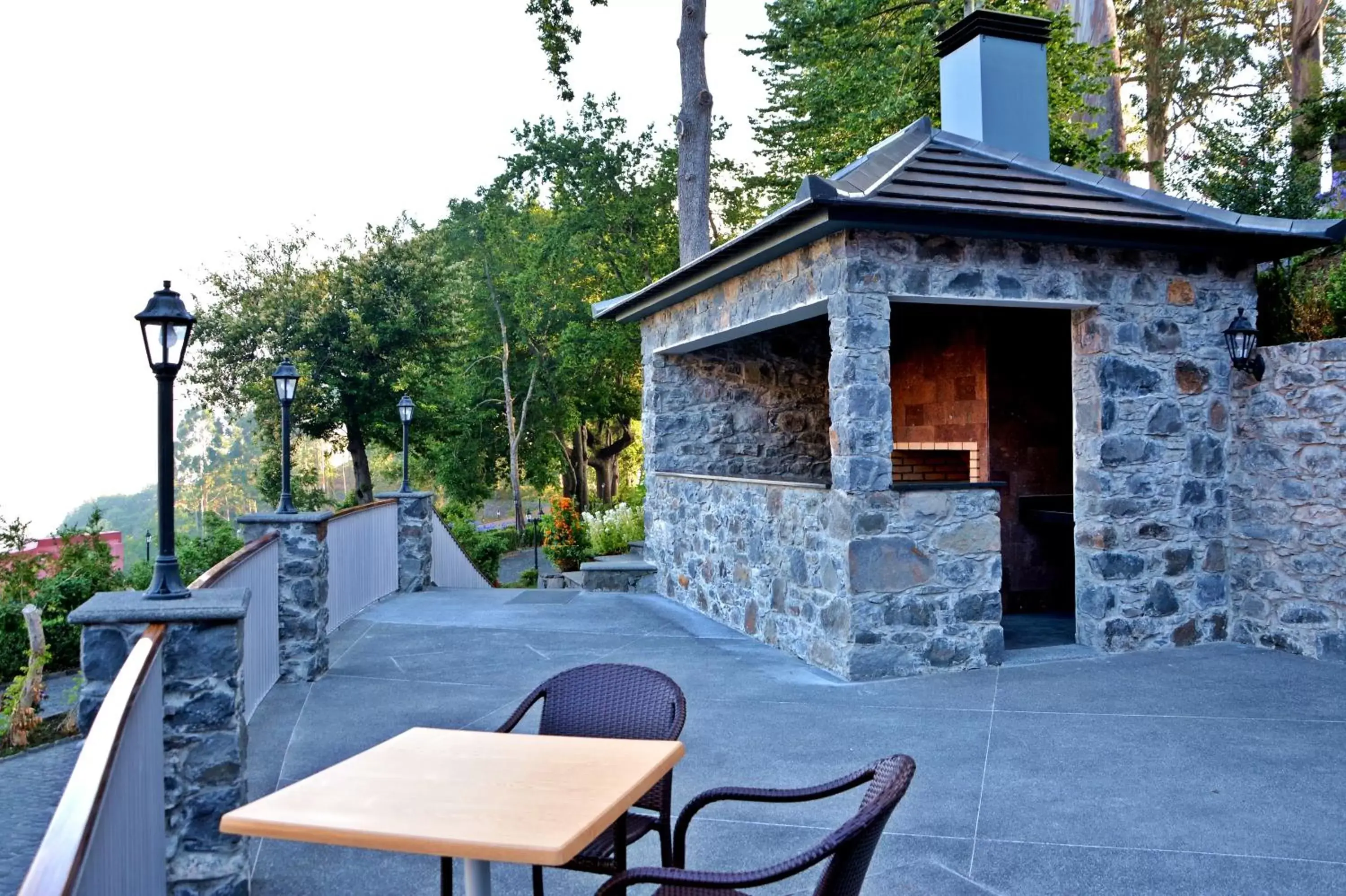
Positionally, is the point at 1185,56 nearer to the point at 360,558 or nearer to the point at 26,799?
the point at 360,558

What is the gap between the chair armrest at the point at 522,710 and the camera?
3361mm

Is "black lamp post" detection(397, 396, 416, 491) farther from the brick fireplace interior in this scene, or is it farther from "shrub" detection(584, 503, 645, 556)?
the brick fireplace interior

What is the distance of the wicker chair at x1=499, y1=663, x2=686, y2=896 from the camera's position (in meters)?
3.18

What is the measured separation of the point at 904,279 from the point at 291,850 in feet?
17.1

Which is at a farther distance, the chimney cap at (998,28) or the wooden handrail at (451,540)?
the wooden handrail at (451,540)

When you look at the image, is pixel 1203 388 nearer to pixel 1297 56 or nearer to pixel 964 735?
pixel 964 735

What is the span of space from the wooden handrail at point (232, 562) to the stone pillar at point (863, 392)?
392 centimetres

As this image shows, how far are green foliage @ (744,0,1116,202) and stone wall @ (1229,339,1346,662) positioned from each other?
5.62 metres

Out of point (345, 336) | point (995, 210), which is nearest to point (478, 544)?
point (345, 336)

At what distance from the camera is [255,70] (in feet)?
138

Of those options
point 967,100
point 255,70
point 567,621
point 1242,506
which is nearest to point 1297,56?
point 967,100

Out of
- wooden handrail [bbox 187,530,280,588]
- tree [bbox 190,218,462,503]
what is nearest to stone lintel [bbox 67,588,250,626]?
wooden handrail [bbox 187,530,280,588]

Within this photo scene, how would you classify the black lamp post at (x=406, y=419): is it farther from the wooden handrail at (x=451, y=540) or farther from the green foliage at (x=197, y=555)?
the green foliage at (x=197, y=555)

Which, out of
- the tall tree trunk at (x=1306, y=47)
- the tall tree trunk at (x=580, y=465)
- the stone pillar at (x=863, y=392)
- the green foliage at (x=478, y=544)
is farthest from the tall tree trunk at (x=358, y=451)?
the tall tree trunk at (x=1306, y=47)
